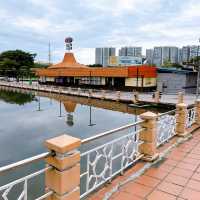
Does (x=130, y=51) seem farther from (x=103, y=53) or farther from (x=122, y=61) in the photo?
(x=122, y=61)

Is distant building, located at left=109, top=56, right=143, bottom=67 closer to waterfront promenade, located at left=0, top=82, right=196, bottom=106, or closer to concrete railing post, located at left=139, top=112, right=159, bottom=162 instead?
waterfront promenade, located at left=0, top=82, right=196, bottom=106

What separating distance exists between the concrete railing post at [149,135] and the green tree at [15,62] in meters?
52.8

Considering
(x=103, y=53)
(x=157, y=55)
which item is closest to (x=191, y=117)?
(x=157, y=55)

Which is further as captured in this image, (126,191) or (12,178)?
(12,178)

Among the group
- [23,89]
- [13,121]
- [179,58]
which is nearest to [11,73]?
[23,89]

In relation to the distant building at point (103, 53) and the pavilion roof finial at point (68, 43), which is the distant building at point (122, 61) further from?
the distant building at point (103, 53)

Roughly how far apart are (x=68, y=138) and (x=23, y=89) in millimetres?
38690

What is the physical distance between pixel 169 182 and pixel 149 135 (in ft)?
3.42

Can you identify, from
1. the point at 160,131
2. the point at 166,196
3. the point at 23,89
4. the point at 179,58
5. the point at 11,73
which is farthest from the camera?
the point at 179,58

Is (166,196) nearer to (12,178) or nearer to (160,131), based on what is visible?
(160,131)

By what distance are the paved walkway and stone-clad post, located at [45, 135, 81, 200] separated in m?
0.99

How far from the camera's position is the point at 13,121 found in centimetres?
1570

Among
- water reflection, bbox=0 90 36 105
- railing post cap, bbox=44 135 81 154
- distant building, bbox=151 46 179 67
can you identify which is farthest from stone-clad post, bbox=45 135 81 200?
distant building, bbox=151 46 179 67

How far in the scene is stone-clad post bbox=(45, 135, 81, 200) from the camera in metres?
2.31
